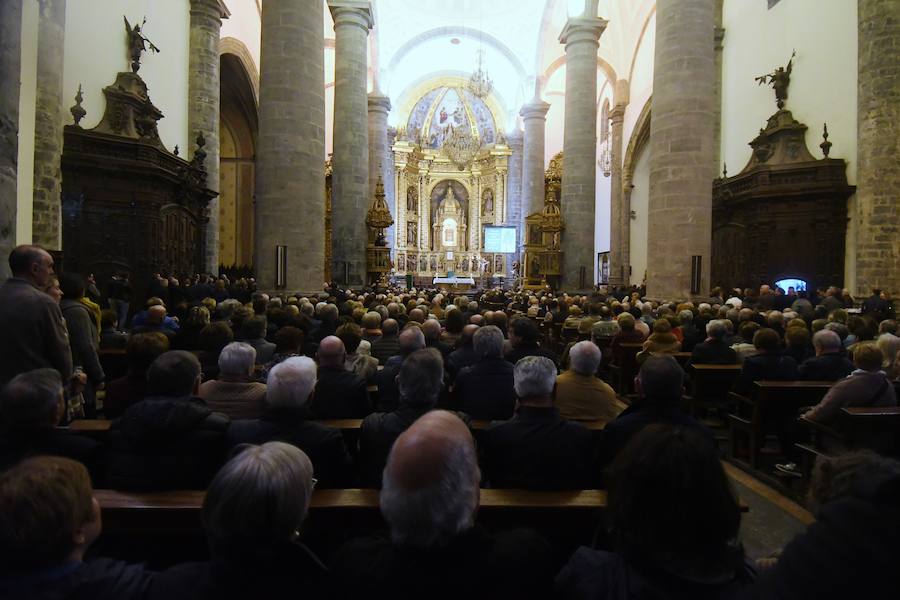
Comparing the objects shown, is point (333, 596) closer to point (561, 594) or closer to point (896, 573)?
point (561, 594)

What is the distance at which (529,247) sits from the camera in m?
18.7

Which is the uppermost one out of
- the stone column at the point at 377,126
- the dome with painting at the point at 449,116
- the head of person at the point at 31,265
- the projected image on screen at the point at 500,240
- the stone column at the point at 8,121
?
the dome with painting at the point at 449,116

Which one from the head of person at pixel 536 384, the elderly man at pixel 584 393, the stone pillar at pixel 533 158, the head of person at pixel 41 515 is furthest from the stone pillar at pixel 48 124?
the stone pillar at pixel 533 158

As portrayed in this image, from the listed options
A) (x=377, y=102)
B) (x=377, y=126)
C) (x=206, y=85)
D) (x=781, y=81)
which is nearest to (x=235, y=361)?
(x=206, y=85)

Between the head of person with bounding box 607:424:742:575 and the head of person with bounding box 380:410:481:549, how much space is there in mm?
401

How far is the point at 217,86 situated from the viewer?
16.0 metres

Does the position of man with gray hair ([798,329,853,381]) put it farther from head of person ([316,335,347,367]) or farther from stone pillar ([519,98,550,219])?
stone pillar ([519,98,550,219])

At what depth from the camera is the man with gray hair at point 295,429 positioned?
2861 millimetres

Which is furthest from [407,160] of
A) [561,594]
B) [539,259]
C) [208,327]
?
[561,594]

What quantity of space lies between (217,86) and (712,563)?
17201 millimetres

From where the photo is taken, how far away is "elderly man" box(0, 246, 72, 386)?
145 inches

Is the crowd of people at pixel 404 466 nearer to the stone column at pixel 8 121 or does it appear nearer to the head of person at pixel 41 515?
the head of person at pixel 41 515

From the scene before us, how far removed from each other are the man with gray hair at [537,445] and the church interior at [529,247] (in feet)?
0.13

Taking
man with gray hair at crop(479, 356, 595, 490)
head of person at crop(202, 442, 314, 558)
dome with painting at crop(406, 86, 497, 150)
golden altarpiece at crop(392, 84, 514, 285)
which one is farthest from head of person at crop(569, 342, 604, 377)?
dome with painting at crop(406, 86, 497, 150)
